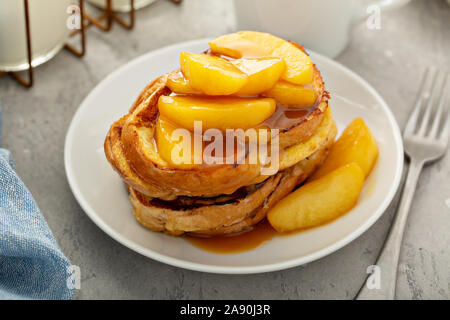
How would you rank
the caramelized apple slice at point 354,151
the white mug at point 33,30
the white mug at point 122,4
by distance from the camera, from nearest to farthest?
the caramelized apple slice at point 354,151 < the white mug at point 33,30 < the white mug at point 122,4

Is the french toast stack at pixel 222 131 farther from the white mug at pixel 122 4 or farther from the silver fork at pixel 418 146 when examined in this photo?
the white mug at pixel 122 4

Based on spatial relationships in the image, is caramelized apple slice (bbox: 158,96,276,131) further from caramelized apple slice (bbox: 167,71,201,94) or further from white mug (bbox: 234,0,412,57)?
white mug (bbox: 234,0,412,57)

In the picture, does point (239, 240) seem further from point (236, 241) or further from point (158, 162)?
point (158, 162)

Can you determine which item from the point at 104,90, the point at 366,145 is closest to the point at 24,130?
the point at 104,90

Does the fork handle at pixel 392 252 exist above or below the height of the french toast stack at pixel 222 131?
below

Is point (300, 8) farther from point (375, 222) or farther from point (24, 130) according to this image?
point (24, 130)

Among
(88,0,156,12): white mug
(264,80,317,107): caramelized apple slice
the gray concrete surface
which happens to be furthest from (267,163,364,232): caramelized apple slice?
(88,0,156,12): white mug

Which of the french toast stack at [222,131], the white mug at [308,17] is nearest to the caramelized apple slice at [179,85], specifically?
the french toast stack at [222,131]

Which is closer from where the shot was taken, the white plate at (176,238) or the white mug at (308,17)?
the white plate at (176,238)
